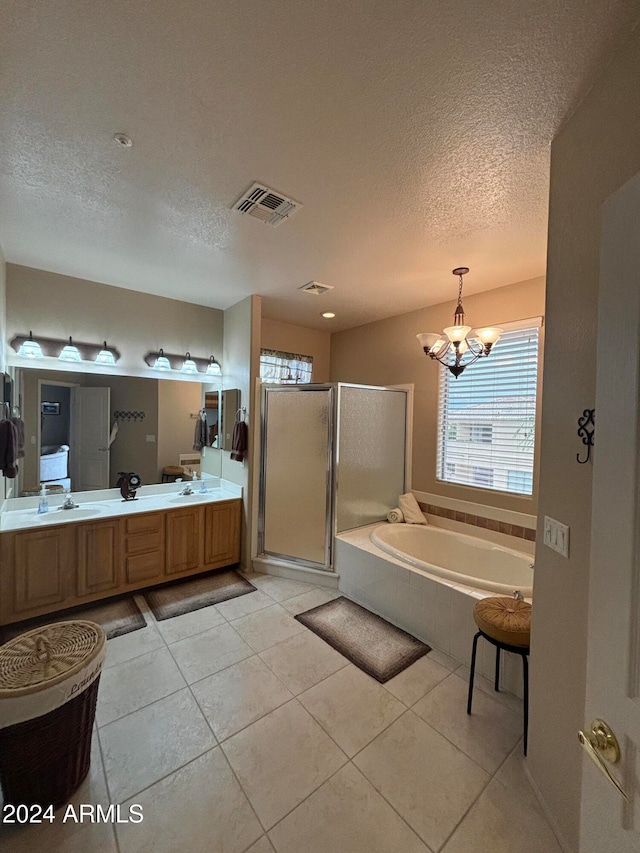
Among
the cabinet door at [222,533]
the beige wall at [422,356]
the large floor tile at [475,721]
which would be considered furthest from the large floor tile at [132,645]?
the beige wall at [422,356]

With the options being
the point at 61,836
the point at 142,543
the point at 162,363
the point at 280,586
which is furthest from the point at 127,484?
the point at 61,836

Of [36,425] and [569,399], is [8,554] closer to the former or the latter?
[36,425]

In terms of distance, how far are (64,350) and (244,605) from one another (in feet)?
8.69

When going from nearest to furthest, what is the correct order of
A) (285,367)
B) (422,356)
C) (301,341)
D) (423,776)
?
(423,776) → (422,356) → (285,367) → (301,341)

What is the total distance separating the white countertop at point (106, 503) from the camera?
8.59ft

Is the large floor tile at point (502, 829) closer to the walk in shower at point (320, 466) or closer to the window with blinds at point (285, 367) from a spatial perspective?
the walk in shower at point (320, 466)

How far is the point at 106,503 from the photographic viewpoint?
3139 mm

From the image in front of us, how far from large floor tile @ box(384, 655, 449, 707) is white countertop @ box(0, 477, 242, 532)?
7.00 ft

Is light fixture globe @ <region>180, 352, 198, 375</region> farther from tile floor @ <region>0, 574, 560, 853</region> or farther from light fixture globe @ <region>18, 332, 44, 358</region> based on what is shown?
tile floor @ <region>0, 574, 560, 853</region>

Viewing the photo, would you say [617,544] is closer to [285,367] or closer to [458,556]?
[458,556]

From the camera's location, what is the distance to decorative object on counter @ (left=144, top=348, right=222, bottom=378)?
3.45 m

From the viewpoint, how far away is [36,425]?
9.41 feet

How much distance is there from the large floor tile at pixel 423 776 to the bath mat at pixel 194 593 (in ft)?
5.61

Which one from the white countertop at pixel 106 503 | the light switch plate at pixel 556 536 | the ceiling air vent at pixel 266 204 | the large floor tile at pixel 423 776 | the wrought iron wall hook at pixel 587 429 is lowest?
the large floor tile at pixel 423 776
